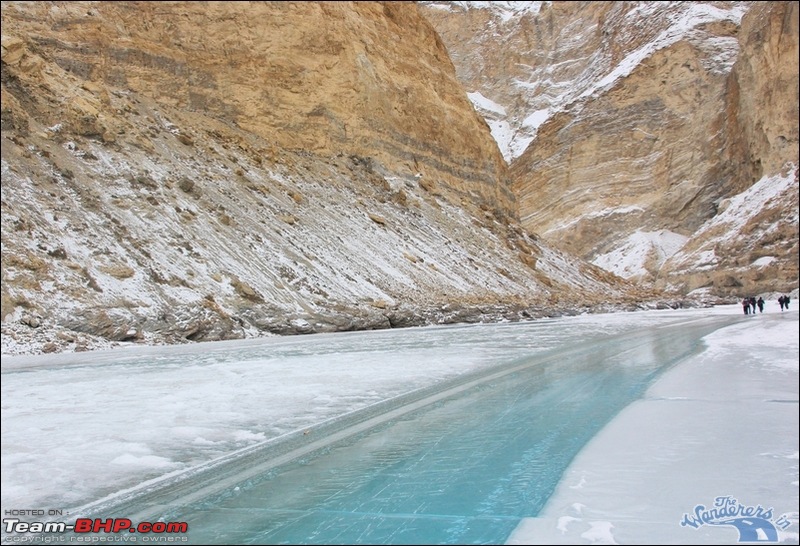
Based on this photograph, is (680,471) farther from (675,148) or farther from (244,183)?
(675,148)

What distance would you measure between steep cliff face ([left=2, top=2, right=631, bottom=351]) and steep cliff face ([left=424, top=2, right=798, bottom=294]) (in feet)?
38.2

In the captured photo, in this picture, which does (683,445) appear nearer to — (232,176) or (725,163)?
(232,176)

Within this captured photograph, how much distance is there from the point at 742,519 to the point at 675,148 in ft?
247

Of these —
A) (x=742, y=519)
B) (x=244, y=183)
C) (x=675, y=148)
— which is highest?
(x=675, y=148)

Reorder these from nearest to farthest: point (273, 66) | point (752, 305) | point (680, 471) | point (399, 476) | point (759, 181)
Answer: point (680, 471)
point (399, 476)
point (752, 305)
point (273, 66)
point (759, 181)

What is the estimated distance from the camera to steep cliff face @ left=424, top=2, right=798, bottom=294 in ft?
Result: 162

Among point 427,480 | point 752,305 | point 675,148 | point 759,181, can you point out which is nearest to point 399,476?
point 427,480

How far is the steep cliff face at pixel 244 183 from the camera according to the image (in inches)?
620

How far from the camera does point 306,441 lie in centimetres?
567

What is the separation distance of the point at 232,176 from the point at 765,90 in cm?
5051

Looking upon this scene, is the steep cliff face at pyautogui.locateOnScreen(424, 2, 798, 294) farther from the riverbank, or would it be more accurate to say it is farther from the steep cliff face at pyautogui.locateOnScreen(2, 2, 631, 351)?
the riverbank

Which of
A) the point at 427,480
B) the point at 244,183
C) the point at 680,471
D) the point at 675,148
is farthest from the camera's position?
the point at 675,148

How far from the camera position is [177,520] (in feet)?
12.6

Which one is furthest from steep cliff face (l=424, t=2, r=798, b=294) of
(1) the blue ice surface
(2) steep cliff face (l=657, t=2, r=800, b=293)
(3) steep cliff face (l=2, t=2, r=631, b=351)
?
(1) the blue ice surface
